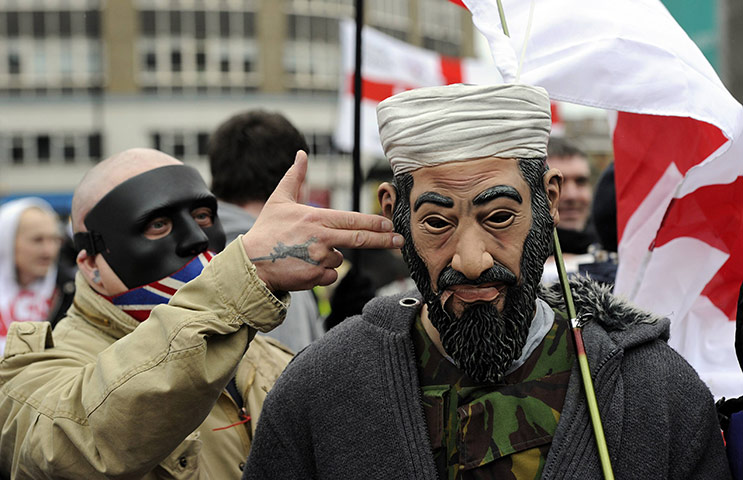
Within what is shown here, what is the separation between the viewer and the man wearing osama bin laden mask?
6.61ft

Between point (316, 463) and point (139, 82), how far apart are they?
35.8 meters

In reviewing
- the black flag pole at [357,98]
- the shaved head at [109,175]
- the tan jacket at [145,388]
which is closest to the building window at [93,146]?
the black flag pole at [357,98]

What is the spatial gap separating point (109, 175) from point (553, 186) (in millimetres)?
1408

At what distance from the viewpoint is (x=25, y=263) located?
660 centimetres

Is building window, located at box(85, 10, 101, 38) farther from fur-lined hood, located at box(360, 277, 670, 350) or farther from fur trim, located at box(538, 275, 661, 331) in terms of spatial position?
fur trim, located at box(538, 275, 661, 331)

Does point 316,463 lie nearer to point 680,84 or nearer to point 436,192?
point 436,192

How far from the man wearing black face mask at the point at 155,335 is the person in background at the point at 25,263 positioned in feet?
13.3

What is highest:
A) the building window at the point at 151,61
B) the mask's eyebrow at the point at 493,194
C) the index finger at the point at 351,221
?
the mask's eyebrow at the point at 493,194

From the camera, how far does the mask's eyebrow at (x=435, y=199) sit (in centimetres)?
205

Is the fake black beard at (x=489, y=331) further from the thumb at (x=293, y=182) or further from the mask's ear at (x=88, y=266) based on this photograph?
the mask's ear at (x=88, y=266)

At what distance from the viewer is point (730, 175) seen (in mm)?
2779

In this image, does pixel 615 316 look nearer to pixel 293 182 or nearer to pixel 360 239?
pixel 360 239

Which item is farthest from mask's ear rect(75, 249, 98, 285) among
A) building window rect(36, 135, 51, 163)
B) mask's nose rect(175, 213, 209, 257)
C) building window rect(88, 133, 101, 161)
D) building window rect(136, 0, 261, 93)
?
building window rect(36, 135, 51, 163)

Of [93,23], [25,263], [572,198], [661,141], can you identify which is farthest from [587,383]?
[93,23]
